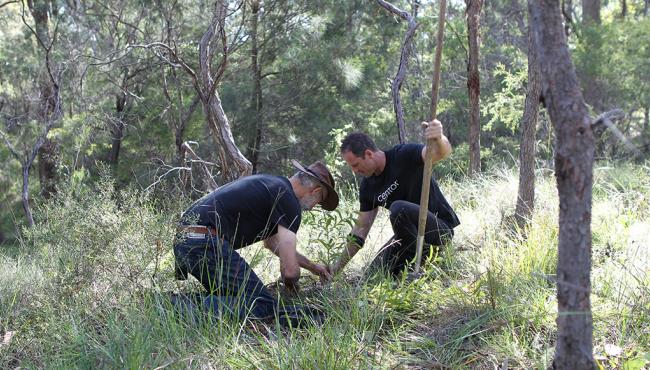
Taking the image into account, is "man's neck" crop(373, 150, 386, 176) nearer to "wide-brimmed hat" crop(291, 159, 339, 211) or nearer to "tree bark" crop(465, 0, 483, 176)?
"wide-brimmed hat" crop(291, 159, 339, 211)

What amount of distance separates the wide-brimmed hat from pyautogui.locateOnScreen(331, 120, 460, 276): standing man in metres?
0.24

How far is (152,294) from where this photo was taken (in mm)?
3781

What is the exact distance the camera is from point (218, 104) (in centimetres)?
683

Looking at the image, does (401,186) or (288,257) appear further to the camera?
(401,186)

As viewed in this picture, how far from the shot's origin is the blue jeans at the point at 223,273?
12.3 ft

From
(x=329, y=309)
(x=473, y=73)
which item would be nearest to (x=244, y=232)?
(x=329, y=309)

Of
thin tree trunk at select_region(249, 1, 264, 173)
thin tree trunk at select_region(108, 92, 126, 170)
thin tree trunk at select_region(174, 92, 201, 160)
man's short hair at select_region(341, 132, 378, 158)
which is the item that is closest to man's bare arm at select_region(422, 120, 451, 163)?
man's short hair at select_region(341, 132, 378, 158)

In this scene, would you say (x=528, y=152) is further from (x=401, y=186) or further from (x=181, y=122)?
(x=181, y=122)

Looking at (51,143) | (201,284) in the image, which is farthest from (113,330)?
(51,143)

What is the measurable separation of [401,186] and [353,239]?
2.58ft

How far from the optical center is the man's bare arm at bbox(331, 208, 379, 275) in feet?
14.3

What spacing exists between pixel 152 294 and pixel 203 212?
0.66 m

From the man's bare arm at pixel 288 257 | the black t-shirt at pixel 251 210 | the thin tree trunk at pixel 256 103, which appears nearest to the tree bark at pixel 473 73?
the black t-shirt at pixel 251 210

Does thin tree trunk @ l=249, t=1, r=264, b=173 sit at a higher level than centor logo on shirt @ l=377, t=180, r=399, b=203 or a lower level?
higher
